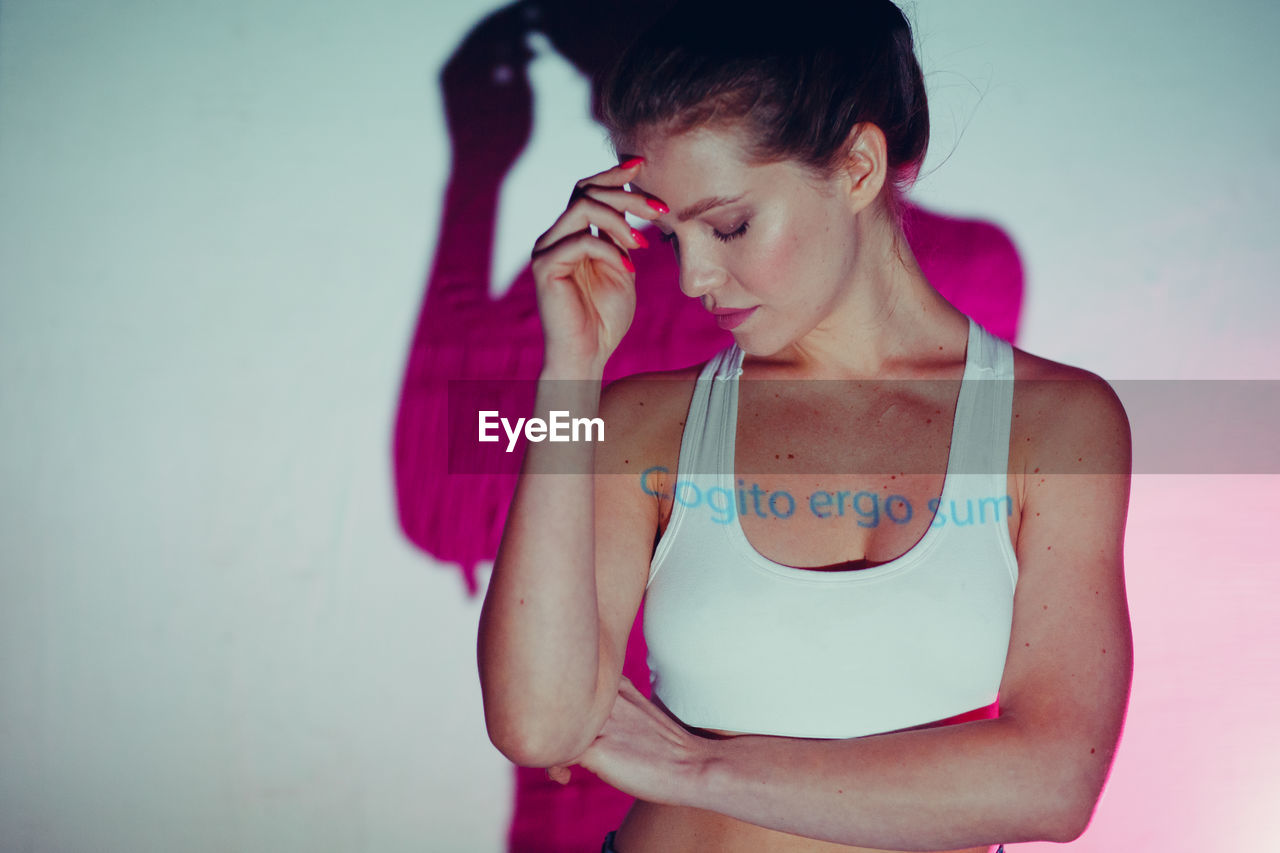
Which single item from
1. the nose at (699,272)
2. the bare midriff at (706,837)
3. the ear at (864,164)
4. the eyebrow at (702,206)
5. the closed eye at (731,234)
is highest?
the ear at (864,164)

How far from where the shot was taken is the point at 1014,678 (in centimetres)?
97

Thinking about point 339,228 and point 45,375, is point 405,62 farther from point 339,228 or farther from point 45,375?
point 45,375

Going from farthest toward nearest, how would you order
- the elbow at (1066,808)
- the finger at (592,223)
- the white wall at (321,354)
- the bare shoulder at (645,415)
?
the white wall at (321,354), the bare shoulder at (645,415), the finger at (592,223), the elbow at (1066,808)

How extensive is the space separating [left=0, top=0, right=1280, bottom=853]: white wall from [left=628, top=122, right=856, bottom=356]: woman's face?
63 centimetres

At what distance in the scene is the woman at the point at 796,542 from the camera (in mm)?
953

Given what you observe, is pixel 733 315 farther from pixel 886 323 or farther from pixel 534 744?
pixel 534 744

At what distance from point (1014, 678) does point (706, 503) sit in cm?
39

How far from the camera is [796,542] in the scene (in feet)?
3.60

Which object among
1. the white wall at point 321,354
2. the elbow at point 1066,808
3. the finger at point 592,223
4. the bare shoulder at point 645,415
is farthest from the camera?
the white wall at point 321,354

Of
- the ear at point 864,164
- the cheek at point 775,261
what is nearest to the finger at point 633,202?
the cheek at point 775,261

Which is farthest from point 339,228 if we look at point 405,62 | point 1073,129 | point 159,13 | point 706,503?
point 1073,129

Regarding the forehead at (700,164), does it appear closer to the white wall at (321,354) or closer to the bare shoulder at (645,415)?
the bare shoulder at (645,415)

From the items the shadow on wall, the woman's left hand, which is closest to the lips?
the woman's left hand

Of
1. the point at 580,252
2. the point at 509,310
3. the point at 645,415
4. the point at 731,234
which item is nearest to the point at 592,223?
the point at 580,252
